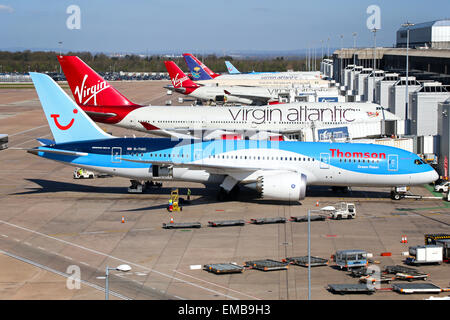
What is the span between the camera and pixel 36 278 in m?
28.5

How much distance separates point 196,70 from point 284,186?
308 feet

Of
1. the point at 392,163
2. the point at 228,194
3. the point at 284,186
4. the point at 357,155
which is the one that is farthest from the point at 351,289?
the point at 392,163

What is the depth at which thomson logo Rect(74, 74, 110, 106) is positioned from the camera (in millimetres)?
63062

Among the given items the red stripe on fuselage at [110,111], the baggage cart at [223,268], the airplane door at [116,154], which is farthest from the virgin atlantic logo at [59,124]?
the baggage cart at [223,268]

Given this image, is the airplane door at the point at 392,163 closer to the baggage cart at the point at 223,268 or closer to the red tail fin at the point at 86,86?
the baggage cart at the point at 223,268

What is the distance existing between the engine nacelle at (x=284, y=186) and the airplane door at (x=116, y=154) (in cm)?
1060

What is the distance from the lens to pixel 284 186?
42469 millimetres

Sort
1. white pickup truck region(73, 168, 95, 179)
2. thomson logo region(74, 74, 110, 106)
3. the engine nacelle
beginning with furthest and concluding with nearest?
thomson logo region(74, 74, 110, 106) → white pickup truck region(73, 168, 95, 179) → the engine nacelle

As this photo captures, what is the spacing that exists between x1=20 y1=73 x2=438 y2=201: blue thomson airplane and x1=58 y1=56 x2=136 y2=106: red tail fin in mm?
13558

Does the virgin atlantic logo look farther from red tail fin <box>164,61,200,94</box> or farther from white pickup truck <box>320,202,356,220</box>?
red tail fin <box>164,61,200,94</box>

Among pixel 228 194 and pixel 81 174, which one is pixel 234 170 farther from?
pixel 81 174

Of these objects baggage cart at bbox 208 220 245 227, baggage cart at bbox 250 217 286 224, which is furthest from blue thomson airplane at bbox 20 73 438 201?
baggage cart at bbox 208 220 245 227

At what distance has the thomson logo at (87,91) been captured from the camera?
6306 cm
